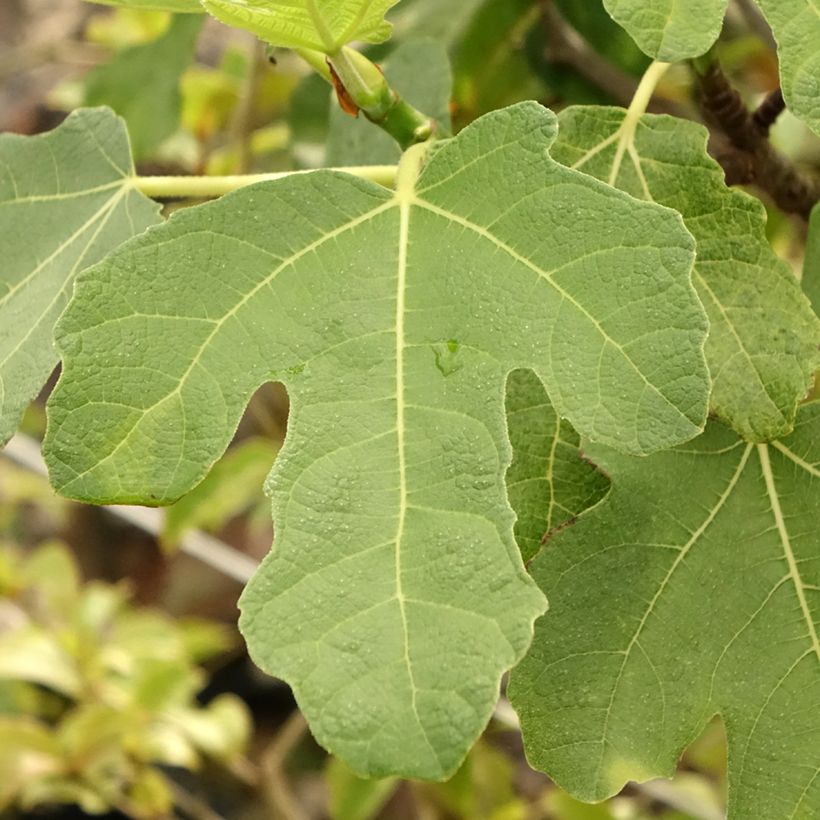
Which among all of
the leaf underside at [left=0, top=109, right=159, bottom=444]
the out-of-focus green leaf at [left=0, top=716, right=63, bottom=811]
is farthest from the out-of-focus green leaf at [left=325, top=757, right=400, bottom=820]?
the leaf underside at [left=0, top=109, right=159, bottom=444]

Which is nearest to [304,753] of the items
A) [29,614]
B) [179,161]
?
[29,614]

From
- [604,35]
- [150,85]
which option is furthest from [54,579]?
[604,35]

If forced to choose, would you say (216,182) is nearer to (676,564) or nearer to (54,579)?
(676,564)

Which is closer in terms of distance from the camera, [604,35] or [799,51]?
[799,51]

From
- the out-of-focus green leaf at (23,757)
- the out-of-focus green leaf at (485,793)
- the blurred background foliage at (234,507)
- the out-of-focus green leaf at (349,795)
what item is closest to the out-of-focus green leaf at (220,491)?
the blurred background foliage at (234,507)

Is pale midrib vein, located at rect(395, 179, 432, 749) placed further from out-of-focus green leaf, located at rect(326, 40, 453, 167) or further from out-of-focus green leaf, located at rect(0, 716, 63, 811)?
out-of-focus green leaf, located at rect(0, 716, 63, 811)
